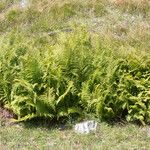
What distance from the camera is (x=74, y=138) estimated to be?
9.12m

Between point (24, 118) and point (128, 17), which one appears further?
point (128, 17)

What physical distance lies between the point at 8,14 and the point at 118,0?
9.61 ft

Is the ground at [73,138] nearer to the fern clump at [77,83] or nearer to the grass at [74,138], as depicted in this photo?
the grass at [74,138]

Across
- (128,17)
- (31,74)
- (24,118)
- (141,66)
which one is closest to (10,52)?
(31,74)

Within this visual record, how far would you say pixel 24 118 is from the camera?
946cm

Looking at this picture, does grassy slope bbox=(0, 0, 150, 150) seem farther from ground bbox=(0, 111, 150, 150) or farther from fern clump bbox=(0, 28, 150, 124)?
fern clump bbox=(0, 28, 150, 124)

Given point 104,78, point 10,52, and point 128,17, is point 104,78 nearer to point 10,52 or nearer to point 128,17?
point 10,52

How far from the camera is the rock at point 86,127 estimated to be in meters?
9.27

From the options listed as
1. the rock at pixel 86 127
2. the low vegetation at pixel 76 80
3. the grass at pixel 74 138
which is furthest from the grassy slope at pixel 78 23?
the low vegetation at pixel 76 80

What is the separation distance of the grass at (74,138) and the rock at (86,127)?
98 millimetres

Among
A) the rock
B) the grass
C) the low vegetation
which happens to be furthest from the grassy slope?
the low vegetation

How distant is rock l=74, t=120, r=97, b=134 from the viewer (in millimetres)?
9266

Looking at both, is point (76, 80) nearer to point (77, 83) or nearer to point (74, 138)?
point (77, 83)

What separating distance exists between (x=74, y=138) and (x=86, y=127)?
0.35 metres
